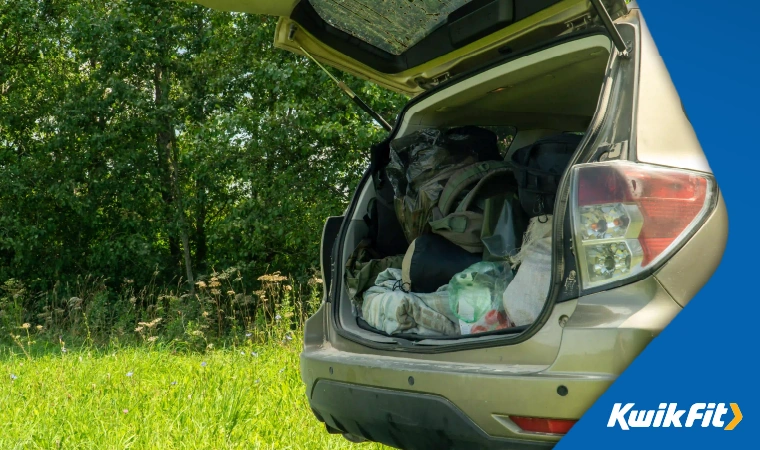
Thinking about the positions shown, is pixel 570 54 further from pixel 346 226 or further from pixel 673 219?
pixel 346 226

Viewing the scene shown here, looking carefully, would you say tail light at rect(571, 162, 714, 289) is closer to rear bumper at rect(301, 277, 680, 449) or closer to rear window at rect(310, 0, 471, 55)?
rear bumper at rect(301, 277, 680, 449)

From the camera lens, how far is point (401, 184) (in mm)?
3389

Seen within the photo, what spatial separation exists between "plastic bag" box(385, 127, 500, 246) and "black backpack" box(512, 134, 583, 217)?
56cm

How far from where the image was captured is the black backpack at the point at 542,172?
2.59 meters

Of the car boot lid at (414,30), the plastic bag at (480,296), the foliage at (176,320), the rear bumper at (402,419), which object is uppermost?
the car boot lid at (414,30)

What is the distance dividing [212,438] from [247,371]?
1521mm

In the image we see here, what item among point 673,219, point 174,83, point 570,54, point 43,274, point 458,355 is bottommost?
point 43,274

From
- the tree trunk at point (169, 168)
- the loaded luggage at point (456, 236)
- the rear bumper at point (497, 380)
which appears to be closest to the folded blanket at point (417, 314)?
the loaded luggage at point (456, 236)

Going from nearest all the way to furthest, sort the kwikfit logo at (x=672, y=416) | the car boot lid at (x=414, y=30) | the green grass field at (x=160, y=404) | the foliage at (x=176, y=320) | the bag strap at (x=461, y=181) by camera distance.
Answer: the kwikfit logo at (x=672, y=416) < the car boot lid at (x=414, y=30) < the bag strap at (x=461, y=181) < the green grass field at (x=160, y=404) < the foliage at (x=176, y=320)

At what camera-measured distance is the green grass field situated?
3631 millimetres

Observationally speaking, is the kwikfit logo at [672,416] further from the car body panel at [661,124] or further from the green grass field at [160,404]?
the green grass field at [160,404]

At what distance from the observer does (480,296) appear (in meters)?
2.66

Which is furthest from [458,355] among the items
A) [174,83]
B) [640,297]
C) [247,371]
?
[174,83]

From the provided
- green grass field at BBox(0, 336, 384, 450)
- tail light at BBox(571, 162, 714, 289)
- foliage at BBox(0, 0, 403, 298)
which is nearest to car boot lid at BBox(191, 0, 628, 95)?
tail light at BBox(571, 162, 714, 289)
